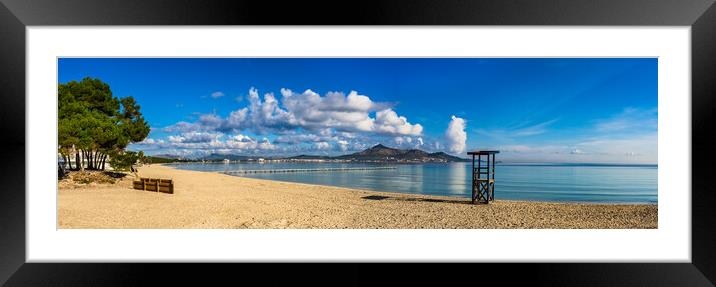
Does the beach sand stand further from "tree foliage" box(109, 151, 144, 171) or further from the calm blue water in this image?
the calm blue water

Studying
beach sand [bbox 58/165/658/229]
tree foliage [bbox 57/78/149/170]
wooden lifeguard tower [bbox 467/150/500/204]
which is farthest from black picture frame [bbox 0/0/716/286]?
tree foliage [bbox 57/78/149/170]

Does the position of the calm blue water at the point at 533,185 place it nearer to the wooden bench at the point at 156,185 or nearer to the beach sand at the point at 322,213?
the beach sand at the point at 322,213

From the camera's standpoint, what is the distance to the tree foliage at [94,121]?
8.98m

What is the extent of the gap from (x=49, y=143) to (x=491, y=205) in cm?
719

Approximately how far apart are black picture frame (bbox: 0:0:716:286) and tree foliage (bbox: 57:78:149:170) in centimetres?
705

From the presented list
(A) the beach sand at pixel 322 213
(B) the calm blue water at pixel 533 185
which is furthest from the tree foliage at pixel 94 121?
(B) the calm blue water at pixel 533 185

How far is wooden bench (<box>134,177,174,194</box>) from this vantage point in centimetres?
848
